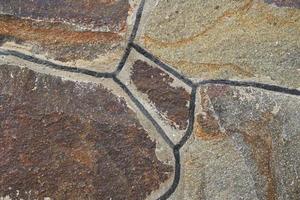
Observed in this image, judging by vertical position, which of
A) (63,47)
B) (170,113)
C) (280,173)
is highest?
(63,47)

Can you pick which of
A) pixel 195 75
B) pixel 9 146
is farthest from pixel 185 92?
pixel 9 146

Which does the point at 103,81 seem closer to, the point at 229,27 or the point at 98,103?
the point at 98,103

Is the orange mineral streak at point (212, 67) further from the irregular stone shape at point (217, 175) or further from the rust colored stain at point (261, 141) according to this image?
the irregular stone shape at point (217, 175)

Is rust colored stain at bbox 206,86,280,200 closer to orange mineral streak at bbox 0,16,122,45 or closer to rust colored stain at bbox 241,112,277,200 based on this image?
rust colored stain at bbox 241,112,277,200

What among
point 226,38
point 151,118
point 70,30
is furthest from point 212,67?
point 70,30

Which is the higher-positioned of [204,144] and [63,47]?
[63,47]

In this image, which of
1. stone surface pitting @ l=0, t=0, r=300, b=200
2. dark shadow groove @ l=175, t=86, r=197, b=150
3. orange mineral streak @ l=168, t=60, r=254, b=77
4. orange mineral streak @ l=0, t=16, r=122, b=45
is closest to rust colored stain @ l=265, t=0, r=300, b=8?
stone surface pitting @ l=0, t=0, r=300, b=200
